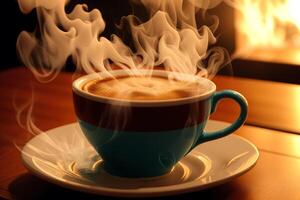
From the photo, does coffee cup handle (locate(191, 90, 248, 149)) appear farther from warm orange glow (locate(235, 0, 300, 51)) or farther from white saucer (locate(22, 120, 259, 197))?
warm orange glow (locate(235, 0, 300, 51))

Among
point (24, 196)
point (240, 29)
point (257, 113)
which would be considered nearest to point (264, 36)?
point (240, 29)

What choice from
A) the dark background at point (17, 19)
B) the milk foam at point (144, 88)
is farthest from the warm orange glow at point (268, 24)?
the milk foam at point (144, 88)

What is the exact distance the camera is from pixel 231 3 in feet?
7.07

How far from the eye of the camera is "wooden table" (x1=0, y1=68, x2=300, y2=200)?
544 mm

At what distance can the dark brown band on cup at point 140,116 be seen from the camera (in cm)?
53

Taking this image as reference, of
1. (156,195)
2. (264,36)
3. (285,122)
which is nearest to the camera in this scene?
(156,195)

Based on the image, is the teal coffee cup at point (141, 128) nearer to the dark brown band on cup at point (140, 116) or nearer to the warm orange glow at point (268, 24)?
the dark brown band on cup at point (140, 116)

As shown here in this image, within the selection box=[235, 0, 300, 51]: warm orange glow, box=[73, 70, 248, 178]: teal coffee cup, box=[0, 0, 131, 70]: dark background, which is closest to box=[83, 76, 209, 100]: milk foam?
box=[73, 70, 248, 178]: teal coffee cup

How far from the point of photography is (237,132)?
746 millimetres

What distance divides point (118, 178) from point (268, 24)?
1.88 m

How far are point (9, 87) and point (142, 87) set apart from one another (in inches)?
18.6

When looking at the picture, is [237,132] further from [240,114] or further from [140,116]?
[140,116]

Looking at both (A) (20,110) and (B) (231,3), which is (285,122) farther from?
(B) (231,3)

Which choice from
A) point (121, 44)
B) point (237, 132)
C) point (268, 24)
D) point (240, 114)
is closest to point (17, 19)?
point (268, 24)
